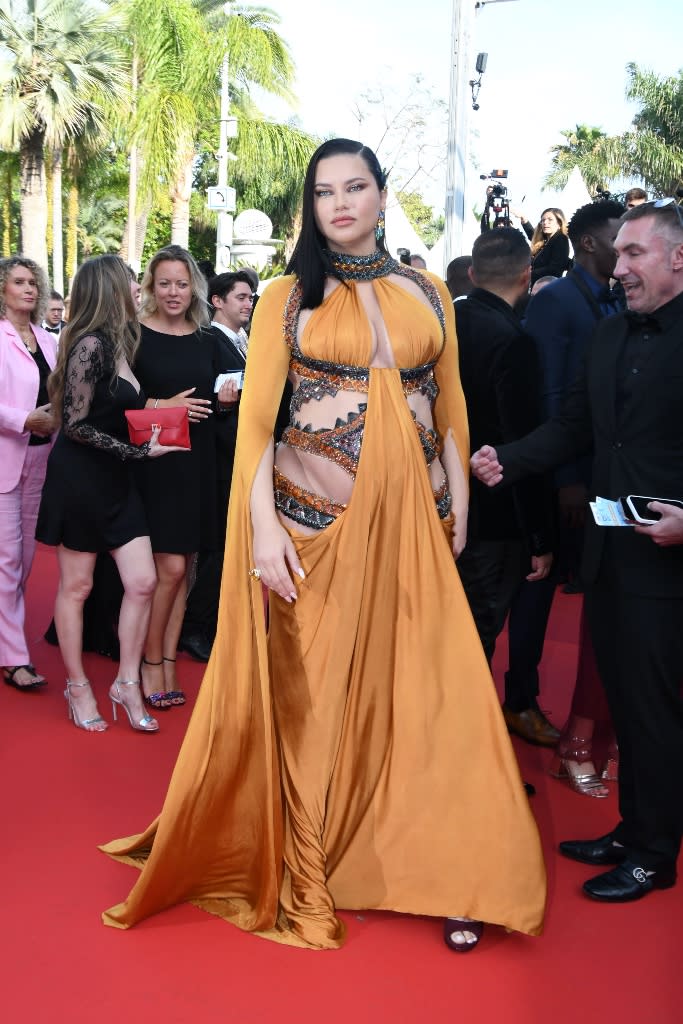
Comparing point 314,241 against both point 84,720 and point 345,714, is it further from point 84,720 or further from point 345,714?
point 84,720

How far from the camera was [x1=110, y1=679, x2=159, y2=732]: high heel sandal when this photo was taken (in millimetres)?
4562

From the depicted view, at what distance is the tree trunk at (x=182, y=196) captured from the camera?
27.0 metres

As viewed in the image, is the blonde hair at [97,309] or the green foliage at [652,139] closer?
the blonde hair at [97,309]

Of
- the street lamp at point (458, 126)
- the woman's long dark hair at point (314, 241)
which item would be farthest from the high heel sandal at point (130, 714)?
the street lamp at point (458, 126)

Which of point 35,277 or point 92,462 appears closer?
point 92,462

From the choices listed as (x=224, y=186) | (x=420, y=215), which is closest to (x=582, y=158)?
(x=420, y=215)

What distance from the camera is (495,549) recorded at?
4078mm

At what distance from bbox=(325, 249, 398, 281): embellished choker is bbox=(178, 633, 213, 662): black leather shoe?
2977 mm

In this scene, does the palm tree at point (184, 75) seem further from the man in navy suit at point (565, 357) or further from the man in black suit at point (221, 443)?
the man in navy suit at point (565, 357)

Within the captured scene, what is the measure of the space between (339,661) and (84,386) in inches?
74.9

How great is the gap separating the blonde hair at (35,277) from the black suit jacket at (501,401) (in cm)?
216

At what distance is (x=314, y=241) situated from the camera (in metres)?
3.06

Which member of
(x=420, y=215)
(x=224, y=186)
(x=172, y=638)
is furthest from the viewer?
(x=420, y=215)

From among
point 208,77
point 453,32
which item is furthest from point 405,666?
point 208,77
